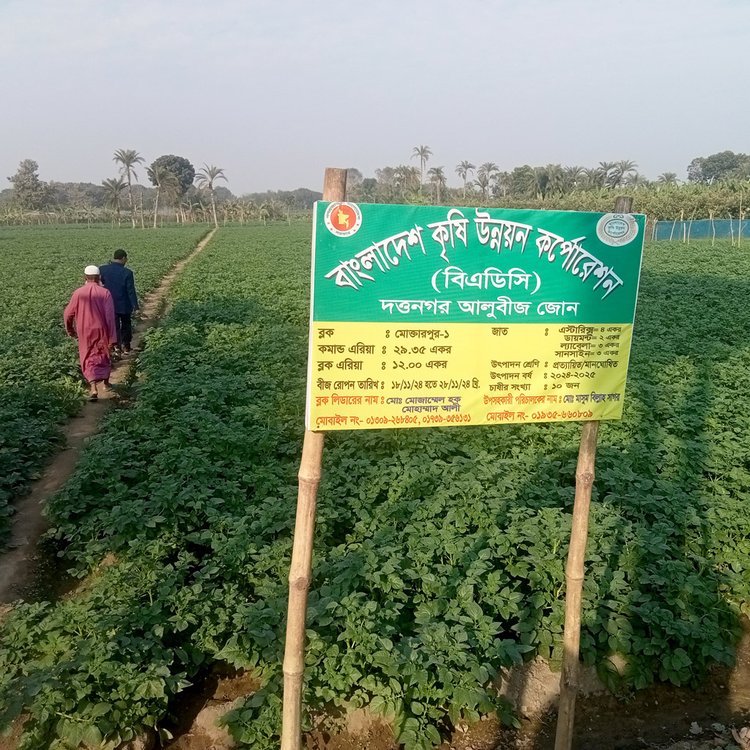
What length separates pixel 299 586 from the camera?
2787mm

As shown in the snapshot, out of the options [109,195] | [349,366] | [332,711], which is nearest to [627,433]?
[332,711]

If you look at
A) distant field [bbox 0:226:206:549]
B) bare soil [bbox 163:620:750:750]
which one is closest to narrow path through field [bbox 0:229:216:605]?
distant field [bbox 0:226:206:549]

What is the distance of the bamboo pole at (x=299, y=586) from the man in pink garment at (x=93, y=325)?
6.83 meters

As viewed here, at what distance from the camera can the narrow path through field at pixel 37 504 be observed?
464 centimetres

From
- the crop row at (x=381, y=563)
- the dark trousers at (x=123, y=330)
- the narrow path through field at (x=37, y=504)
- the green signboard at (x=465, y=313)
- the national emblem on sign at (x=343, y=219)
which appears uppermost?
the national emblem on sign at (x=343, y=219)

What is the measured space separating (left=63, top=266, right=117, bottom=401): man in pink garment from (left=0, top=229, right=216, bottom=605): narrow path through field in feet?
1.57

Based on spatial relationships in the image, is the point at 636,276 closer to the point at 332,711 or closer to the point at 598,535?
the point at 598,535

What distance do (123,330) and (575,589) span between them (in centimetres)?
975

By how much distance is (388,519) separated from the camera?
4738mm

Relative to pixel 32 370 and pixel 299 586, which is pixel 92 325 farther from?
pixel 299 586

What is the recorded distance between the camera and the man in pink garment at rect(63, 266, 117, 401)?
852 cm

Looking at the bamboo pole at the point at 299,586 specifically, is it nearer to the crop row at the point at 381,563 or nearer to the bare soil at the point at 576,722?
the crop row at the point at 381,563

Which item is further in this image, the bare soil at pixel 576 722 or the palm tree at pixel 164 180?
the palm tree at pixel 164 180

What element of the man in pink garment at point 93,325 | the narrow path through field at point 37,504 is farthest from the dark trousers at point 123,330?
the man in pink garment at point 93,325
